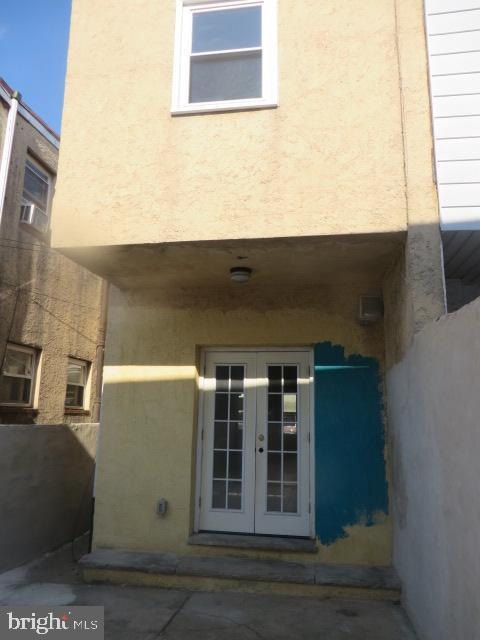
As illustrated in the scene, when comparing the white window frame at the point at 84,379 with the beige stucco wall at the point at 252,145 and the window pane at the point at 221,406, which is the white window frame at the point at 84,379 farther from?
the beige stucco wall at the point at 252,145

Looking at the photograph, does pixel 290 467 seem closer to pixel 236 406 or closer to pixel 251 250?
pixel 236 406

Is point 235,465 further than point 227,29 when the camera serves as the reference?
Yes

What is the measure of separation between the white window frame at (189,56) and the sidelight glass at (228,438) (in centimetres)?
301

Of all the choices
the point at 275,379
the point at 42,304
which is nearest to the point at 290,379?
the point at 275,379

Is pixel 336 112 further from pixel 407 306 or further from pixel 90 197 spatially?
pixel 90 197

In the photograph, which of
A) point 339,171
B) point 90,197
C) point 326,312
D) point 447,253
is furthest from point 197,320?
point 447,253

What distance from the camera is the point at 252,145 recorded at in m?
4.69

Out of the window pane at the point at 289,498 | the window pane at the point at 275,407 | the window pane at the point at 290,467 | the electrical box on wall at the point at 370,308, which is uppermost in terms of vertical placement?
the electrical box on wall at the point at 370,308

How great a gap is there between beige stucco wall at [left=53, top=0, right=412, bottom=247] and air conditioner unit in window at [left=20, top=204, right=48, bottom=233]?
334cm

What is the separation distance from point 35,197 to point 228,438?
5764 mm

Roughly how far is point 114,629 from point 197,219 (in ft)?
12.1

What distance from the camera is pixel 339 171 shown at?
449 cm

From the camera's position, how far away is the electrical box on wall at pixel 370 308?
18.2 feet

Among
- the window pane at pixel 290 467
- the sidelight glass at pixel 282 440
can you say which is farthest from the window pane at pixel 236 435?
the window pane at pixel 290 467
